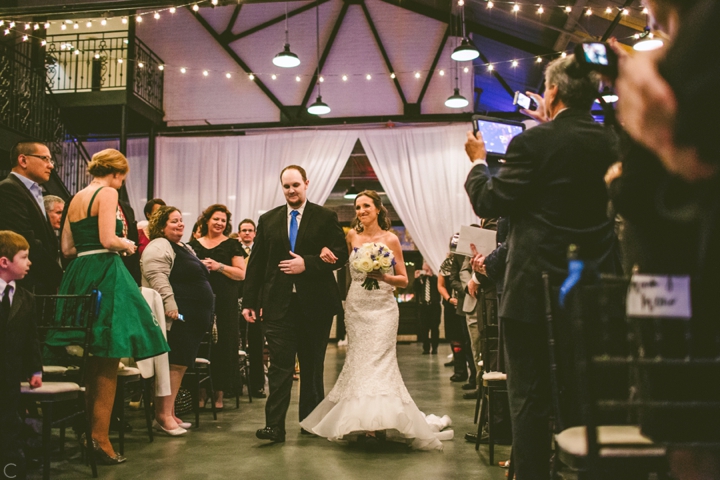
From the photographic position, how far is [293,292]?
161 inches

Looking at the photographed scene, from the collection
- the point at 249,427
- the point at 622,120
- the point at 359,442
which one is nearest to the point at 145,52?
the point at 249,427

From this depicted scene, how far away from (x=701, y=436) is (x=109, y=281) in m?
3.05

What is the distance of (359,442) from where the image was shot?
3943mm

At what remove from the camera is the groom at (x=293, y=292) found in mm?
4000

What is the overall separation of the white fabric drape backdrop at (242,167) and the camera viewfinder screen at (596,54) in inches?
394

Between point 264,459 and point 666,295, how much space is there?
120 inches

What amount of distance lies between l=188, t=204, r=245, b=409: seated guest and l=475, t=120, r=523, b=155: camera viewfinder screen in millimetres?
2964

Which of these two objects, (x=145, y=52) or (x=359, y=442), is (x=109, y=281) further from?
(x=145, y=52)

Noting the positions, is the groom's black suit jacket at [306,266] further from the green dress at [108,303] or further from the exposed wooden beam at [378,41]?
the exposed wooden beam at [378,41]

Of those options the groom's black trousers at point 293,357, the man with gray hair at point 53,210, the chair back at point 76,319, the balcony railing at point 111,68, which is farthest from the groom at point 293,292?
the balcony railing at point 111,68

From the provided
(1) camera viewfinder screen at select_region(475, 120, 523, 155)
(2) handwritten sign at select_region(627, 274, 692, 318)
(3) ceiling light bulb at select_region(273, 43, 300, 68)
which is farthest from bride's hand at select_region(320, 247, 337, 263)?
(3) ceiling light bulb at select_region(273, 43, 300, 68)

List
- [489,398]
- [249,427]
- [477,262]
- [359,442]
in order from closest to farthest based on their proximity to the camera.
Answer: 1. [477,262]
2. [489,398]
3. [359,442]
4. [249,427]

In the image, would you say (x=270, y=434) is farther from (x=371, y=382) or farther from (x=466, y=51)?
(x=466, y=51)

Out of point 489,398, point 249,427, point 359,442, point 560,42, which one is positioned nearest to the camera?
point 489,398
